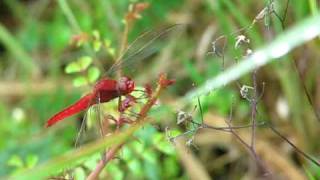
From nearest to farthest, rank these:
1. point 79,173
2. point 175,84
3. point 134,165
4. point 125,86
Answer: point 125,86 → point 79,173 → point 134,165 → point 175,84

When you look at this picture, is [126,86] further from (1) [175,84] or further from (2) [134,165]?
(1) [175,84]

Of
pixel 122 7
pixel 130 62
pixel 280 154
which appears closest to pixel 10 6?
pixel 122 7

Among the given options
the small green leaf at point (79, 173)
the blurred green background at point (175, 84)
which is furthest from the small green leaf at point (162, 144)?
the small green leaf at point (79, 173)

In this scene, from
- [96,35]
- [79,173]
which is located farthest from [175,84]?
[79,173]

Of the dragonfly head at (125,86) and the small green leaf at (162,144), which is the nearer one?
the dragonfly head at (125,86)

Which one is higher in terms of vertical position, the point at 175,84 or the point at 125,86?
the point at 175,84

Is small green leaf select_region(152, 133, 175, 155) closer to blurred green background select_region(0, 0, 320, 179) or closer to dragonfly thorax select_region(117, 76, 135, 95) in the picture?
blurred green background select_region(0, 0, 320, 179)

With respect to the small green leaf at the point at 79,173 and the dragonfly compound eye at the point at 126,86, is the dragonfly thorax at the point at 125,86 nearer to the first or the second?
the dragonfly compound eye at the point at 126,86

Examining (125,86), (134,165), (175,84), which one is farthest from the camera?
(175,84)

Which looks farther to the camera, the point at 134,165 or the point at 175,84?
the point at 175,84
